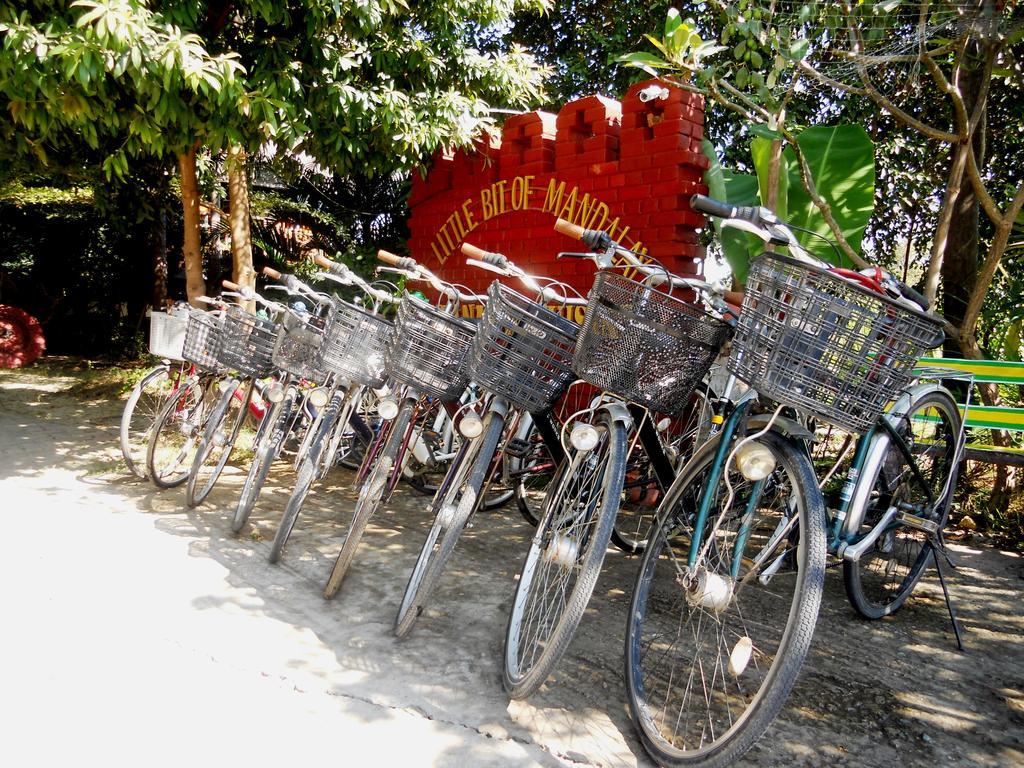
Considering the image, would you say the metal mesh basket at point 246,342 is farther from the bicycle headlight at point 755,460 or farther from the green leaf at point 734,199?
the bicycle headlight at point 755,460

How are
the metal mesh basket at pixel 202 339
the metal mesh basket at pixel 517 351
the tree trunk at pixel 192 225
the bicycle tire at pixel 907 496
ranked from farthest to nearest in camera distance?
the tree trunk at pixel 192 225, the metal mesh basket at pixel 202 339, the bicycle tire at pixel 907 496, the metal mesh basket at pixel 517 351

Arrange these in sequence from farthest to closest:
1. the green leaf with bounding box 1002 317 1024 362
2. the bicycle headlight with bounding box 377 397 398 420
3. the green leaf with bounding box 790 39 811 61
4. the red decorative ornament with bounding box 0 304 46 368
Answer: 1. the red decorative ornament with bounding box 0 304 46 368
2. the green leaf with bounding box 1002 317 1024 362
3. the green leaf with bounding box 790 39 811 61
4. the bicycle headlight with bounding box 377 397 398 420

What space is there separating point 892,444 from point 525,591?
150 centimetres

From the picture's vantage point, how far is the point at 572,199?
559cm

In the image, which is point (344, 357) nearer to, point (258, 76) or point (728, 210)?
point (728, 210)

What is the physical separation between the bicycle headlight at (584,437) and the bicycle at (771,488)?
29cm

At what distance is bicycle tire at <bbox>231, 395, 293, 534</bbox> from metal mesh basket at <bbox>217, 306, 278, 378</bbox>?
0.33 m

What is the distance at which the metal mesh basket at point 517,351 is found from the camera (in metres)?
2.71

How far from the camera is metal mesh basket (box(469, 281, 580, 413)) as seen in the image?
107 inches

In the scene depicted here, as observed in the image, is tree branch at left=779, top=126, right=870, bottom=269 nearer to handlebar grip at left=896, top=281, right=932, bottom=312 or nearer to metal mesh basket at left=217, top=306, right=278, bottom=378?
handlebar grip at left=896, top=281, right=932, bottom=312

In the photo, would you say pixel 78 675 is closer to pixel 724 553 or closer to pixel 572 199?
pixel 724 553

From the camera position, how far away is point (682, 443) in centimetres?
414

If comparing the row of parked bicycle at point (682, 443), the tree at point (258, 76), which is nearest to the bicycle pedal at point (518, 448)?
the row of parked bicycle at point (682, 443)

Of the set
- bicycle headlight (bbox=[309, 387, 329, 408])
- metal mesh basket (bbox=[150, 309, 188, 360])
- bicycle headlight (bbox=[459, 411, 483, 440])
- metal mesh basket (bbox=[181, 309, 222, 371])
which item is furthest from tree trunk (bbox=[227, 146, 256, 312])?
bicycle headlight (bbox=[459, 411, 483, 440])
